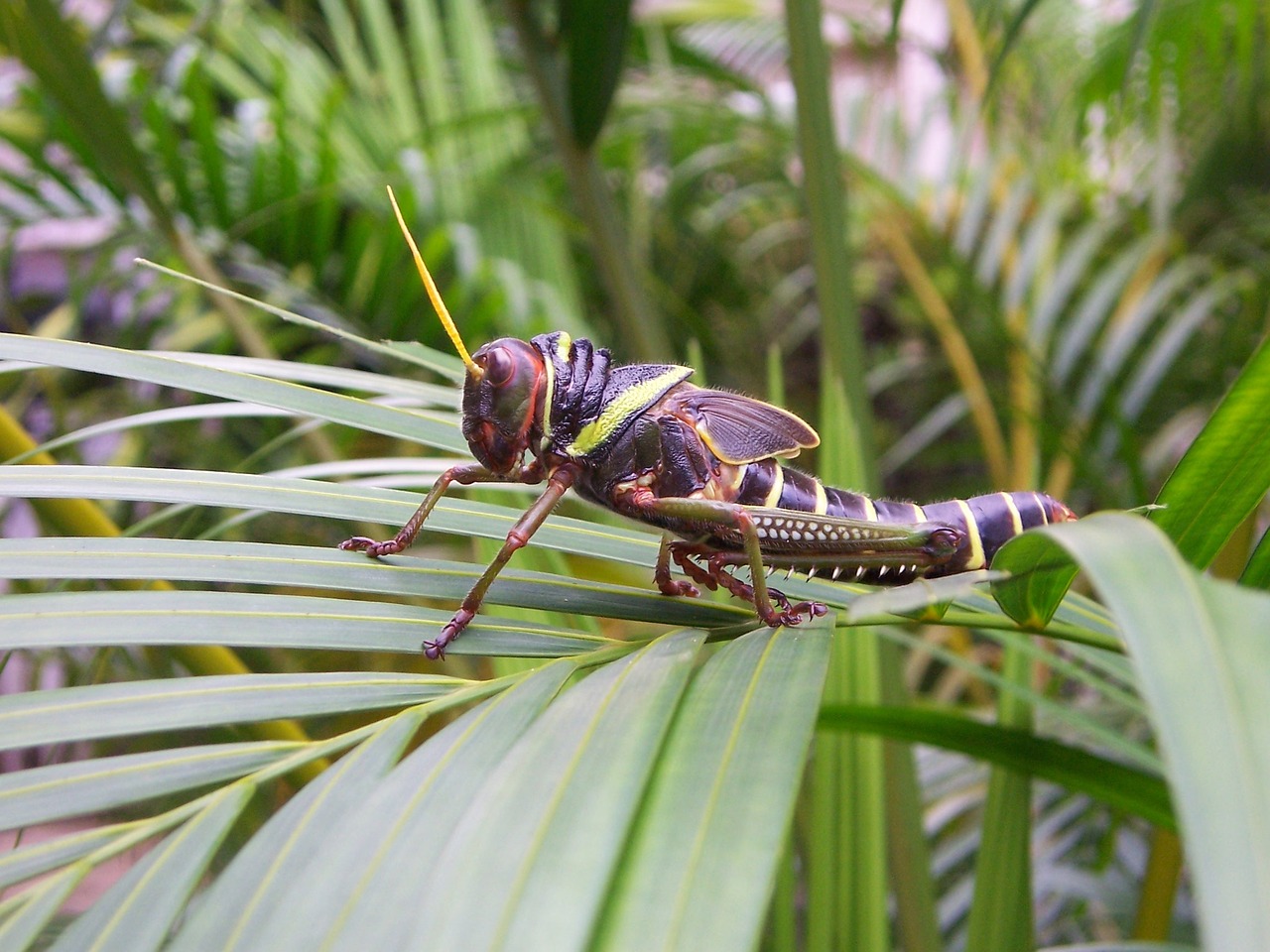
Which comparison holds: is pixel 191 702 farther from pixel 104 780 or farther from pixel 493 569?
pixel 493 569

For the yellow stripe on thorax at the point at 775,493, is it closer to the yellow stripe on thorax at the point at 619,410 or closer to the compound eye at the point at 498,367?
the yellow stripe on thorax at the point at 619,410

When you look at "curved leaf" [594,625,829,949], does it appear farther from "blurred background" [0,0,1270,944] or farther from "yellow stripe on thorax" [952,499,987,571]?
"blurred background" [0,0,1270,944]

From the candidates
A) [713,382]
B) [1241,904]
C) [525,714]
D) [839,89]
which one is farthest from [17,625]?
[839,89]

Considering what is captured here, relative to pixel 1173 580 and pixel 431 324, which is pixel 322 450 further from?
pixel 1173 580

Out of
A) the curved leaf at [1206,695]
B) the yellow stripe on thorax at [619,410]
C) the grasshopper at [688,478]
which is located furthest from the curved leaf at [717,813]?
the yellow stripe on thorax at [619,410]

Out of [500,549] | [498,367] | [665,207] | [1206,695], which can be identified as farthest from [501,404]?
[665,207]

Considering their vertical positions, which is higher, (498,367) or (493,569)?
(498,367)
